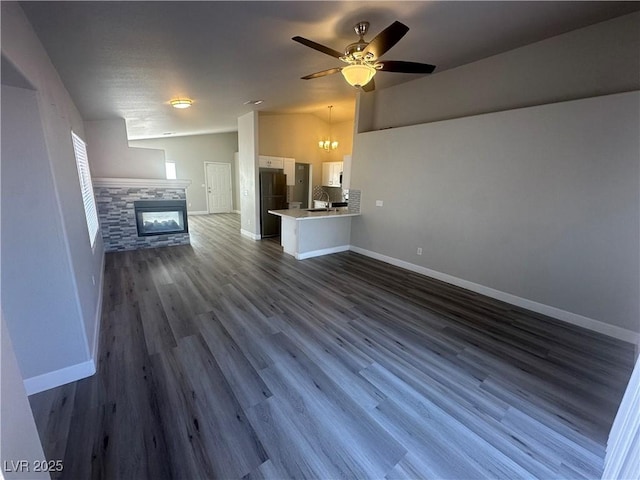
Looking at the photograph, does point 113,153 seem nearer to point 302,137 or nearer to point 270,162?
point 270,162

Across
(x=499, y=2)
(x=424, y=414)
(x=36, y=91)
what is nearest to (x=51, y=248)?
(x=36, y=91)

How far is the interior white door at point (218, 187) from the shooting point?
9914 mm

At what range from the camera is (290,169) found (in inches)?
286

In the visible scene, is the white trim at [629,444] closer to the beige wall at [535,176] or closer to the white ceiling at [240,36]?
the beige wall at [535,176]

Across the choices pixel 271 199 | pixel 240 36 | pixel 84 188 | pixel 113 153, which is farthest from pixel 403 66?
pixel 113 153

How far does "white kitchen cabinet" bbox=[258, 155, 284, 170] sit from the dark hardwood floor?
4.04 meters

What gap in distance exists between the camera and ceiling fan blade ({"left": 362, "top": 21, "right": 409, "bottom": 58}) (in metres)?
1.93

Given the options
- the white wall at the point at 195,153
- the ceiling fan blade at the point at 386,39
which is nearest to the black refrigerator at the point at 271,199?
the ceiling fan blade at the point at 386,39

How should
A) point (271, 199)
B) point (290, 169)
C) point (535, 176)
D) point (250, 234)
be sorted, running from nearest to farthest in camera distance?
point (535, 176) < point (271, 199) < point (250, 234) < point (290, 169)

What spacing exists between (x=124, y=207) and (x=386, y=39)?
18.3ft

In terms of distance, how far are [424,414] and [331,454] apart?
0.69 metres

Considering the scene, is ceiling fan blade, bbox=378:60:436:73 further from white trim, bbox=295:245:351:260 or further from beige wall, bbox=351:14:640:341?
white trim, bbox=295:245:351:260

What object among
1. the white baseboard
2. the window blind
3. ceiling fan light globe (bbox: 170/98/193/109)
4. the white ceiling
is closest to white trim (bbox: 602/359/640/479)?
the white baseboard

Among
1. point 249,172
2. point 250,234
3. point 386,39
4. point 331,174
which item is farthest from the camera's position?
point 331,174
